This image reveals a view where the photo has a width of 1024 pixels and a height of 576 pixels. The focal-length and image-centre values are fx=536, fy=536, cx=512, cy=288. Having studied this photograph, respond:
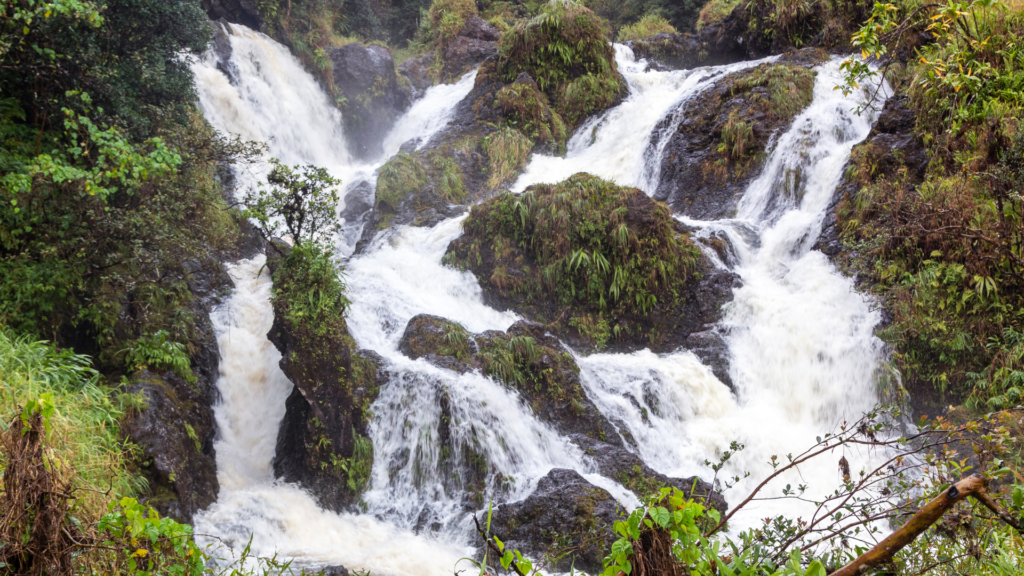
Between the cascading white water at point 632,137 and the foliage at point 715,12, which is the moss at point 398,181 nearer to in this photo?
the cascading white water at point 632,137

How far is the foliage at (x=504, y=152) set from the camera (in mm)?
14977

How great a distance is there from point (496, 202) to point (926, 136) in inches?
312

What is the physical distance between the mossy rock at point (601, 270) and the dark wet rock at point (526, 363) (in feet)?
6.06

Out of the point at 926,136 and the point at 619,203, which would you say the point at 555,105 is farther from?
the point at 926,136

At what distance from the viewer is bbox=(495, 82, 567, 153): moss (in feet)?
53.0

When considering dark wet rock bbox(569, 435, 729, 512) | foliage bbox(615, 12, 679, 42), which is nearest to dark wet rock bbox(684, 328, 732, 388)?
dark wet rock bbox(569, 435, 729, 512)

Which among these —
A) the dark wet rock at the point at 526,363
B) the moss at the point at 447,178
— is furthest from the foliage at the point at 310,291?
the moss at the point at 447,178

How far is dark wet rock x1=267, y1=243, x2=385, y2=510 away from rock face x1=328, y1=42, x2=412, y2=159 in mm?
13304

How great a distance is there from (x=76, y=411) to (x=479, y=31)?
813 inches

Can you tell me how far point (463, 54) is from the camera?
21.2m

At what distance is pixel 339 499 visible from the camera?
6.98m

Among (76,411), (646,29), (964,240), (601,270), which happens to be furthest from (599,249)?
(646,29)

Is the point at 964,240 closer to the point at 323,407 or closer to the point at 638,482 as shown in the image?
the point at 638,482

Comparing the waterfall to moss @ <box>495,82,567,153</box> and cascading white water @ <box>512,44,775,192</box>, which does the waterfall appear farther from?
moss @ <box>495,82,567,153</box>
